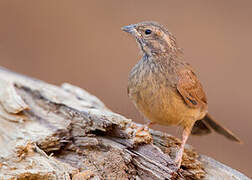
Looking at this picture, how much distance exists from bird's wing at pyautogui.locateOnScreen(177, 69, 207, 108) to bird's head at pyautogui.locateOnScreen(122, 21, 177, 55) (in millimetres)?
349

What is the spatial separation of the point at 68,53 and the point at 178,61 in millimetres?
4946

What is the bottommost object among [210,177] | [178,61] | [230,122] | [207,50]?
[210,177]

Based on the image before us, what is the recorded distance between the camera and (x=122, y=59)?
29.8ft

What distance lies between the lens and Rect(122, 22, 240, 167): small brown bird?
4.66 meters

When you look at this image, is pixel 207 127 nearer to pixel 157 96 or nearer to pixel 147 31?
pixel 157 96

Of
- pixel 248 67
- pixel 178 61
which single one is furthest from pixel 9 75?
pixel 248 67

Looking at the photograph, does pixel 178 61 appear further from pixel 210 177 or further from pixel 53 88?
pixel 53 88

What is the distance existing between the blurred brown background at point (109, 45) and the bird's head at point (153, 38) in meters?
3.57

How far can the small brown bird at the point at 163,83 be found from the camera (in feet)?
15.3

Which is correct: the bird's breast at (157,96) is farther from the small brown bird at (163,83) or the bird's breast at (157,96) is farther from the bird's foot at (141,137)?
the bird's foot at (141,137)

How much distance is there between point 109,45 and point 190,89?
4.66m

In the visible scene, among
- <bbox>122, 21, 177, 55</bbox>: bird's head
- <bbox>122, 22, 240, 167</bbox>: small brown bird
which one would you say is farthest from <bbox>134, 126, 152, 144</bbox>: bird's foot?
<bbox>122, 21, 177, 55</bbox>: bird's head

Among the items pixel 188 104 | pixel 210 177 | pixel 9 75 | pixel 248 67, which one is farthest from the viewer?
pixel 248 67

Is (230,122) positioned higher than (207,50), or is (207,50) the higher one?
(207,50)
